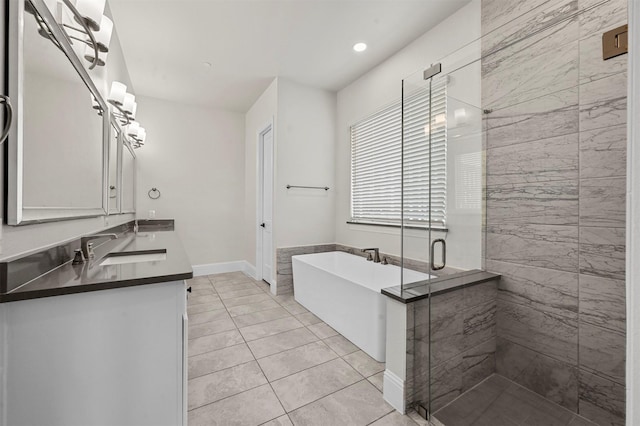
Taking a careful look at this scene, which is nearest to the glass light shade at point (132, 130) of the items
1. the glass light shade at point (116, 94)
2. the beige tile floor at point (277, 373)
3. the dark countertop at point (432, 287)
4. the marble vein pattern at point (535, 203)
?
the glass light shade at point (116, 94)

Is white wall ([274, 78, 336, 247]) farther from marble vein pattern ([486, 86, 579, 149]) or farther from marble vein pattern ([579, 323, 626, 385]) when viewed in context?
marble vein pattern ([579, 323, 626, 385])

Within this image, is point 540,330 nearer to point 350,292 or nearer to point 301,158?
point 350,292

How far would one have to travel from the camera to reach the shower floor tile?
4.68 feet

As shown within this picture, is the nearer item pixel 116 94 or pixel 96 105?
pixel 96 105

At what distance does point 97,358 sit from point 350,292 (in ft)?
5.61

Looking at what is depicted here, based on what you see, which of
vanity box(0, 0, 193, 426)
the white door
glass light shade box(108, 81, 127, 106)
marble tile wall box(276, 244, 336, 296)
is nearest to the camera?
vanity box(0, 0, 193, 426)

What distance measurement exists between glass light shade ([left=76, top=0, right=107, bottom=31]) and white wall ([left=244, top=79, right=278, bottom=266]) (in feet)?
7.23

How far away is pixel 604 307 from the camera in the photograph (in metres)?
1.39

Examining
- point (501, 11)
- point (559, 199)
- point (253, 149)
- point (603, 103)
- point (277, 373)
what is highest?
point (501, 11)

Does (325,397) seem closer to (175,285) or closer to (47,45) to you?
(175,285)

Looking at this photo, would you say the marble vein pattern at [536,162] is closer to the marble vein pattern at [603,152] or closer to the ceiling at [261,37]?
the marble vein pattern at [603,152]

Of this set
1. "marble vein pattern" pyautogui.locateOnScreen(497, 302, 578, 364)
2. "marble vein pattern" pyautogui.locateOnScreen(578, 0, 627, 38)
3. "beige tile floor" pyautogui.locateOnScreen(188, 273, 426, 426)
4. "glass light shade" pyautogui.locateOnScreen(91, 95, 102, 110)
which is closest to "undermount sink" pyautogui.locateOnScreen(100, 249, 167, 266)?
"beige tile floor" pyautogui.locateOnScreen(188, 273, 426, 426)

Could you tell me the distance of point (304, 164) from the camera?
11.7 ft

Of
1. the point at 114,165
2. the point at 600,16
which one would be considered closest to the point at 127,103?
the point at 114,165
